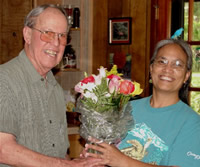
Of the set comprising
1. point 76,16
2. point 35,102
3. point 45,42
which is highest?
point 76,16

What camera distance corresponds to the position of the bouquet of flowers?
1.79 meters

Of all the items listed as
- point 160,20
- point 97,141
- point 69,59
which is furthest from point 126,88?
point 69,59

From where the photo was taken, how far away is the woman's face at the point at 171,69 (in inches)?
78.5

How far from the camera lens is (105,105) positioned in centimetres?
179

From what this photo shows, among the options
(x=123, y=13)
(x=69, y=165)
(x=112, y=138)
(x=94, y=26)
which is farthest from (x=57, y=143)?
(x=123, y=13)

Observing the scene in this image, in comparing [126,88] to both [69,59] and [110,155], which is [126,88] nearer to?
[110,155]

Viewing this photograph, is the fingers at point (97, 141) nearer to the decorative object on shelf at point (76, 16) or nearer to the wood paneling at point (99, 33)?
the wood paneling at point (99, 33)

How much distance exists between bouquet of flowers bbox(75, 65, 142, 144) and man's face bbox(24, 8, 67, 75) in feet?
0.88

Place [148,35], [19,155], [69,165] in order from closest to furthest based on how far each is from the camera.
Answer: [19,155]
[69,165]
[148,35]

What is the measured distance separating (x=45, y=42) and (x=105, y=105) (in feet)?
1.63

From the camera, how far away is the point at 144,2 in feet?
13.5

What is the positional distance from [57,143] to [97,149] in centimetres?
30

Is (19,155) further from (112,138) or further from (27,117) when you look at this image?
(112,138)

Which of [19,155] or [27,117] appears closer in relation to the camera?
[19,155]
